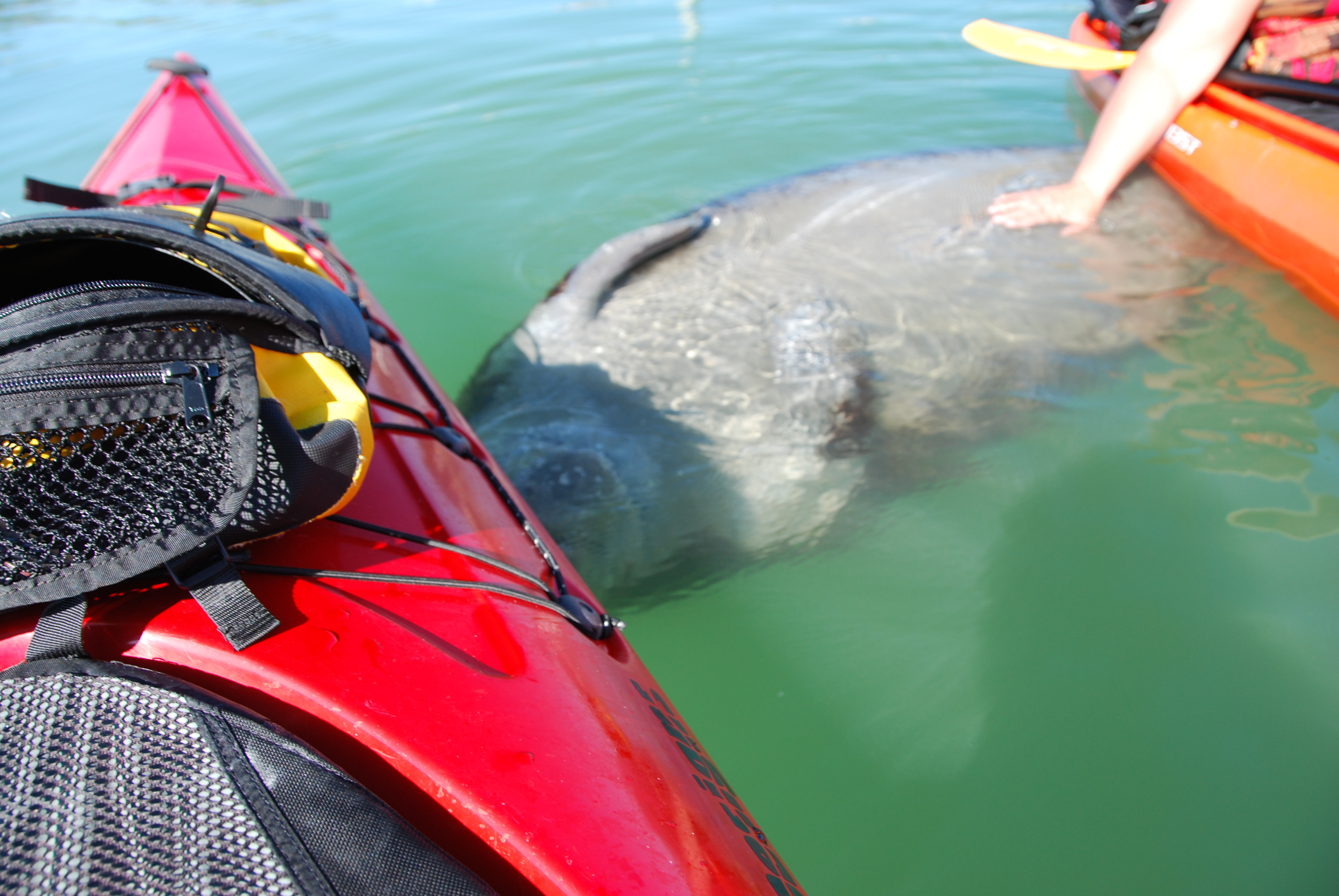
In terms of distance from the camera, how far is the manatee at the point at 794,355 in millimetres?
2740

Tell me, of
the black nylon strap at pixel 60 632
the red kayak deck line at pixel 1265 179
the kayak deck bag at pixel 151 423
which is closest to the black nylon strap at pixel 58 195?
the kayak deck bag at pixel 151 423

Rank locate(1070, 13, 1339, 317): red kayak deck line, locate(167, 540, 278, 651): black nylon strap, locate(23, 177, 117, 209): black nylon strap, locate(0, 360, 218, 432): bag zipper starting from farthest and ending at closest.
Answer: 1. locate(1070, 13, 1339, 317): red kayak deck line
2. locate(23, 177, 117, 209): black nylon strap
3. locate(167, 540, 278, 651): black nylon strap
4. locate(0, 360, 218, 432): bag zipper

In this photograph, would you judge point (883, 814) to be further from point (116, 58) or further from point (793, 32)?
point (116, 58)

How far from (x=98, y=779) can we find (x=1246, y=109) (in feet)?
15.4

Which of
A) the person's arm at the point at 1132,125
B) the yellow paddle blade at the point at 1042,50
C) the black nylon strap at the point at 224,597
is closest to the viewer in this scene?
the black nylon strap at the point at 224,597

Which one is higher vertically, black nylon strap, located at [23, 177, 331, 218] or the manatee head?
black nylon strap, located at [23, 177, 331, 218]

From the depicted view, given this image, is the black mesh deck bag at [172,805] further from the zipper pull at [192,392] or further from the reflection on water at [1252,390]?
the reflection on water at [1252,390]

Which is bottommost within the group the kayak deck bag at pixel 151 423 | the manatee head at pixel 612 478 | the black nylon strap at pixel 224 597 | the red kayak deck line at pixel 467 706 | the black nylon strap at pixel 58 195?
the manatee head at pixel 612 478

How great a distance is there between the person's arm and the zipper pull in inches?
134

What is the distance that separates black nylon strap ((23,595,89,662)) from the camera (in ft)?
3.88

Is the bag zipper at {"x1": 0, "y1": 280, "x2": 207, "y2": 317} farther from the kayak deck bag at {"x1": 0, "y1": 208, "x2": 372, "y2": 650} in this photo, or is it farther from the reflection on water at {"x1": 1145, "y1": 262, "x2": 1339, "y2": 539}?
the reflection on water at {"x1": 1145, "y1": 262, "x2": 1339, "y2": 539}

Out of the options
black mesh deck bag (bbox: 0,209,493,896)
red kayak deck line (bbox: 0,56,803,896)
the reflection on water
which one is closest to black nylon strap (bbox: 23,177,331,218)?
black mesh deck bag (bbox: 0,209,493,896)

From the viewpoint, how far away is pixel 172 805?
3.36 ft

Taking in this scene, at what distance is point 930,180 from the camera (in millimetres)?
3762
